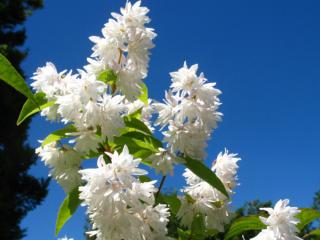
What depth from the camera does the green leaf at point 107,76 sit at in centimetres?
190

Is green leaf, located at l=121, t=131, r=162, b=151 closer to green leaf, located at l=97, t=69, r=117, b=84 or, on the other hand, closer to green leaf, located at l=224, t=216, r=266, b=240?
green leaf, located at l=97, t=69, r=117, b=84

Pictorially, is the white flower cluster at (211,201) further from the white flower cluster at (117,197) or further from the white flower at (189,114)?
the white flower cluster at (117,197)

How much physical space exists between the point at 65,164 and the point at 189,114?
19.8 inches

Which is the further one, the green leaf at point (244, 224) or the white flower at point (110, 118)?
the green leaf at point (244, 224)

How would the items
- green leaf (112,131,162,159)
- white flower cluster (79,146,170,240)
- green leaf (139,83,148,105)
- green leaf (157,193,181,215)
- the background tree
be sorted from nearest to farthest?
1. white flower cluster (79,146,170,240)
2. green leaf (112,131,162,159)
3. green leaf (157,193,181,215)
4. green leaf (139,83,148,105)
5. the background tree

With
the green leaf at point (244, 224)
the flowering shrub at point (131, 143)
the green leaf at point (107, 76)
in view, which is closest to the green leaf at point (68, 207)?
the flowering shrub at point (131, 143)

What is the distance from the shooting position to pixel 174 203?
80.4 inches

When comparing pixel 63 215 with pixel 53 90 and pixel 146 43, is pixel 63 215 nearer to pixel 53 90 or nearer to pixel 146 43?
pixel 53 90

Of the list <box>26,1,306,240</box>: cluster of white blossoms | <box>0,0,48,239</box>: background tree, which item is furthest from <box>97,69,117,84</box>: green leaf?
<box>0,0,48,239</box>: background tree

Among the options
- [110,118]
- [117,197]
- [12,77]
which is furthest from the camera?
[110,118]

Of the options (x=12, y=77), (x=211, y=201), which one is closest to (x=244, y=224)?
(x=211, y=201)

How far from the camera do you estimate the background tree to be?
17656 millimetres

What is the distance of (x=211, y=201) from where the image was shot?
2068 millimetres

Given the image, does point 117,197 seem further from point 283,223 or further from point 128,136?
point 283,223
